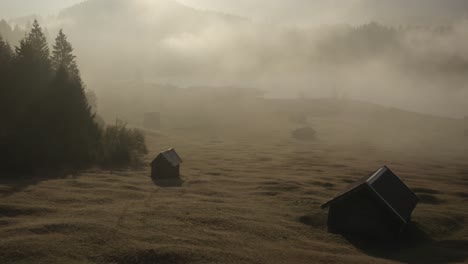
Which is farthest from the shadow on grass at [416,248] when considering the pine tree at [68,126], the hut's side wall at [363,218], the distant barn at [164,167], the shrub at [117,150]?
the pine tree at [68,126]

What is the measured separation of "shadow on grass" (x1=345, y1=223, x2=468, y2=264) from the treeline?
2577 centimetres

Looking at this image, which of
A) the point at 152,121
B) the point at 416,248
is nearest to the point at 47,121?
the point at 416,248

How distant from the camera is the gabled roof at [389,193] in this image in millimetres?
19828

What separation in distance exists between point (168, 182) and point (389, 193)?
17.0 meters

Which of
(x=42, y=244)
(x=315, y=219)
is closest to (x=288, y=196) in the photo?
(x=315, y=219)

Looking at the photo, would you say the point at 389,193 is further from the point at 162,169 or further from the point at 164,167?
the point at 162,169

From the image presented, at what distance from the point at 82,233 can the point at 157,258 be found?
3.88 meters

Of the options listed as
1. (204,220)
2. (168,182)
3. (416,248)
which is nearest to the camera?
(416,248)

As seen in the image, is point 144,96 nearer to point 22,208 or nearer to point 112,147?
point 112,147

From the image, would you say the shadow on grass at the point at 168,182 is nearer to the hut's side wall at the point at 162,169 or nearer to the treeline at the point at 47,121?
the hut's side wall at the point at 162,169

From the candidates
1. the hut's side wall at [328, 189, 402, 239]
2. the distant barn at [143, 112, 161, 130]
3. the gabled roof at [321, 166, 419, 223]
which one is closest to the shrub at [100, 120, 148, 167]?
the gabled roof at [321, 166, 419, 223]

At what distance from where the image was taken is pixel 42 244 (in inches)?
587

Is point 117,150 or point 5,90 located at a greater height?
point 5,90

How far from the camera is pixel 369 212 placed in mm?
20375
